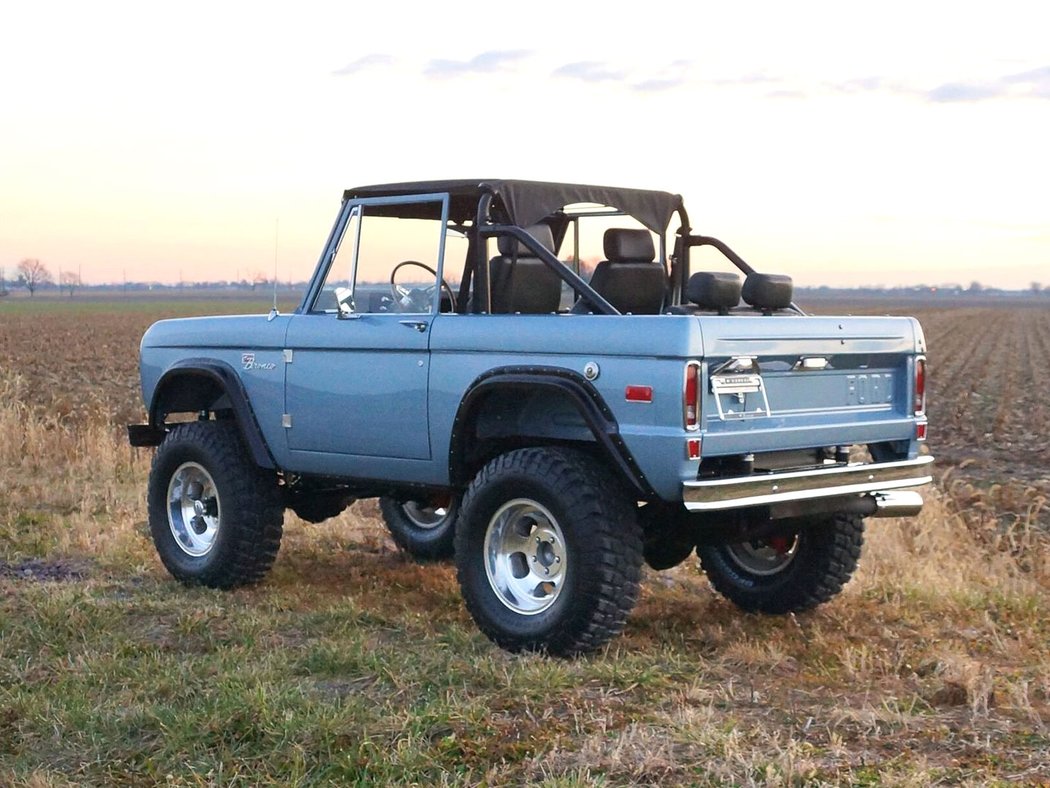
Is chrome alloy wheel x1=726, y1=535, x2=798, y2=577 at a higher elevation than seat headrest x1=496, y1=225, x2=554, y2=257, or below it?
below

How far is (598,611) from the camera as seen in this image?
230 inches

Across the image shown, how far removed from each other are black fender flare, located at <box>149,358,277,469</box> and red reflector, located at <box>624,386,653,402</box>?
2.61 m

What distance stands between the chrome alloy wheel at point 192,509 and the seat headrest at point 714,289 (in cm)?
317

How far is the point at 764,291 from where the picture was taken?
6.79 meters

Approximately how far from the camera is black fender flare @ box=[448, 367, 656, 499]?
5.76 m

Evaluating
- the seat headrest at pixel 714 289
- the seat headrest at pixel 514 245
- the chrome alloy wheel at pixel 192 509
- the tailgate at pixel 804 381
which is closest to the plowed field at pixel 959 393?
the tailgate at pixel 804 381

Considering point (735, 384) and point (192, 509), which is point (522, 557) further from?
point (192, 509)

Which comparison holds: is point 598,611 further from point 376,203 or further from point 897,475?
point 376,203

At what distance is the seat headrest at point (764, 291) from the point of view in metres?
6.79

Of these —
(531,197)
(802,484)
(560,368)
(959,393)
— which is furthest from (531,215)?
(959,393)

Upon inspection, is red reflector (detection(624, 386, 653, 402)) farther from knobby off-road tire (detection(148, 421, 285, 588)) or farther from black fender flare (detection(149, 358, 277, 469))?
knobby off-road tire (detection(148, 421, 285, 588))

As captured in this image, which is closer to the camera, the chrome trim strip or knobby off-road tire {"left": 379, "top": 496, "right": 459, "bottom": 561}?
the chrome trim strip

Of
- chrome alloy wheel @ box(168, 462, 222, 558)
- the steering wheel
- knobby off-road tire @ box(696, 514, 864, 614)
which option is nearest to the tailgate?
knobby off-road tire @ box(696, 514, 864, 614)

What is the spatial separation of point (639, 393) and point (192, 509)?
3.49 metres
